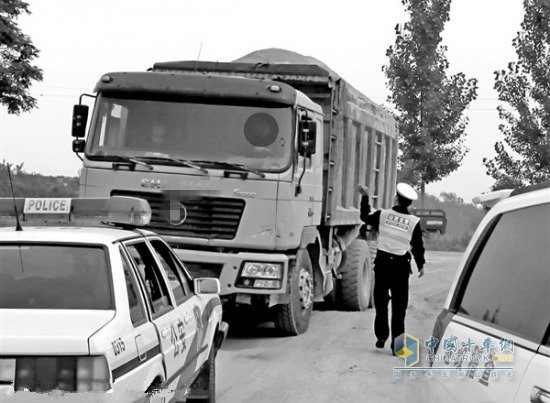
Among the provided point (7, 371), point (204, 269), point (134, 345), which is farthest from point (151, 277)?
point (204, 269)

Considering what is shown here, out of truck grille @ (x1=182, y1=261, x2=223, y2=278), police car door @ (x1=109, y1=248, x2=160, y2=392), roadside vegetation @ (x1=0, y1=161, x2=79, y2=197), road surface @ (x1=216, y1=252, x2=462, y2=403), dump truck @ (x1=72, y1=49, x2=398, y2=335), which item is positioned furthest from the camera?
roadside vegetation @ (x1=0, y1=161, x2=79, y2=197)

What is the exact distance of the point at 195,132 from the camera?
39.5 feet

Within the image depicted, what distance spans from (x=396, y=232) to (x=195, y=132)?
2.69m

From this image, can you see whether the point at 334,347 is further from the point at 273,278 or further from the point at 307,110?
the point at 307,110

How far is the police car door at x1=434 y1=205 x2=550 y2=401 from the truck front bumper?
738 centimetres

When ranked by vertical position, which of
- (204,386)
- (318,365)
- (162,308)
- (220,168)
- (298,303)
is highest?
(220,168)

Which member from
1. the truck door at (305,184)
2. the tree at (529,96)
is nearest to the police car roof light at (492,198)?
the truck door at (305,184)

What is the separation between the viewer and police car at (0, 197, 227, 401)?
472 cm

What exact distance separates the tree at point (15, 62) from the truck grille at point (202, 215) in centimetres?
3525

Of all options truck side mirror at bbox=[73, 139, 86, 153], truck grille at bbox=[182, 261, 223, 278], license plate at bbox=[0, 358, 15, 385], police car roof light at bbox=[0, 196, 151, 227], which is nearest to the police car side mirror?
police car roof light at bbox=[0, 196, 151, 227]

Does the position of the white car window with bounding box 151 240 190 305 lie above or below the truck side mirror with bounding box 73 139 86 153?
below

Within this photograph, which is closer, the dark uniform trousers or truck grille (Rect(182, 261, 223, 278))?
the dark uniform trousers

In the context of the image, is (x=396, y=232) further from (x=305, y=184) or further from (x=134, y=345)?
(x=134, y=345)

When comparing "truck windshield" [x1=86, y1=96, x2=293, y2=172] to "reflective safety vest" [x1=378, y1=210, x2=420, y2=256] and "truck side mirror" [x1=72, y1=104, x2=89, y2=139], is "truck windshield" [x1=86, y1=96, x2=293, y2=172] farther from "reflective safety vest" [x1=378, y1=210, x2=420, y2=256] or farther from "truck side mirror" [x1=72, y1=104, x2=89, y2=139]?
"reflective safety vest" [x1=378, y1=210, x2=420, y2=256]
